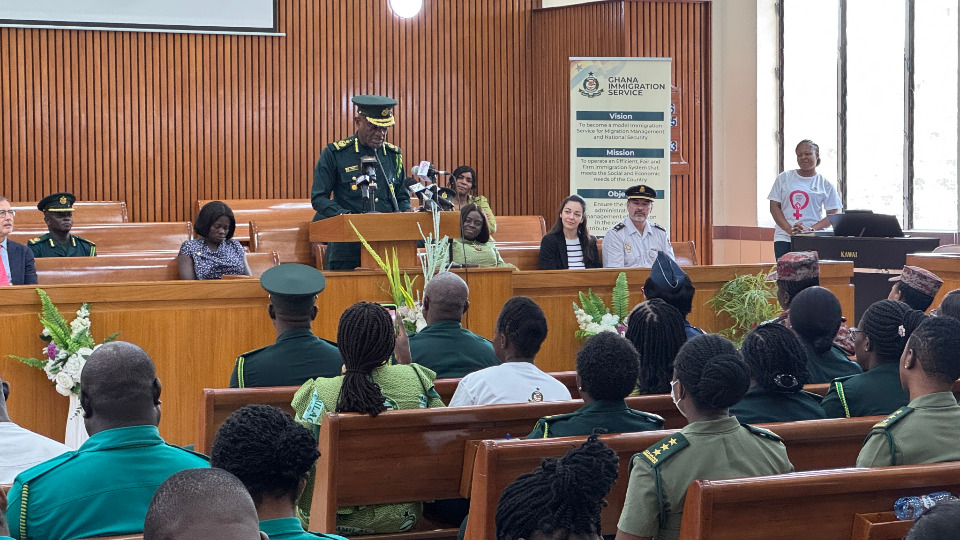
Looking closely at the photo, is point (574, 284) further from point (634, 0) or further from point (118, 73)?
point (118, 73)

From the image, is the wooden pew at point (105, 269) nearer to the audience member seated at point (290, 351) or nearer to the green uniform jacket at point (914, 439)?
the audience member seated at point (290, 351)

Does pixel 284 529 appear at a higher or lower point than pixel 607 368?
lower

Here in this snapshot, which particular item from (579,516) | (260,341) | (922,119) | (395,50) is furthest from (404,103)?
(579,516)

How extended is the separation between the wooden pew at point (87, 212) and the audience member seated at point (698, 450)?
7313mm

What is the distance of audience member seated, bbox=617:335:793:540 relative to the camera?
242 cm

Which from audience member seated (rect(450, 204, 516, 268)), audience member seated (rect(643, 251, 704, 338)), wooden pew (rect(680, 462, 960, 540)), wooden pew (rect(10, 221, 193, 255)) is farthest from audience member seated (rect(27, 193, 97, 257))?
wooden pew (rect(680, 462, 960, 540))

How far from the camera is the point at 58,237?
6.98 m

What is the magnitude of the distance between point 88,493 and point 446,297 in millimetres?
1905

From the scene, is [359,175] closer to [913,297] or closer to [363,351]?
[913,297]

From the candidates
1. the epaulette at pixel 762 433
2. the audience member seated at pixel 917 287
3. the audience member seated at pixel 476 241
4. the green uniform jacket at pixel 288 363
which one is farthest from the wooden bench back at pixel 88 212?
the epaulette at pixel 762 433

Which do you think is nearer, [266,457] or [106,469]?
[266,457]

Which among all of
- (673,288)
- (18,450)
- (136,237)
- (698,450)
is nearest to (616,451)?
(698,450)

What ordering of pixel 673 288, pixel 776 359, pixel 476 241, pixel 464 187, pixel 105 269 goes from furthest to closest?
pixel 464 187 < pixel 476 241 < pixel 105 269 < pixel 673 288 < pixel 776 359

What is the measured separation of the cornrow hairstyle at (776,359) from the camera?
3059mm
